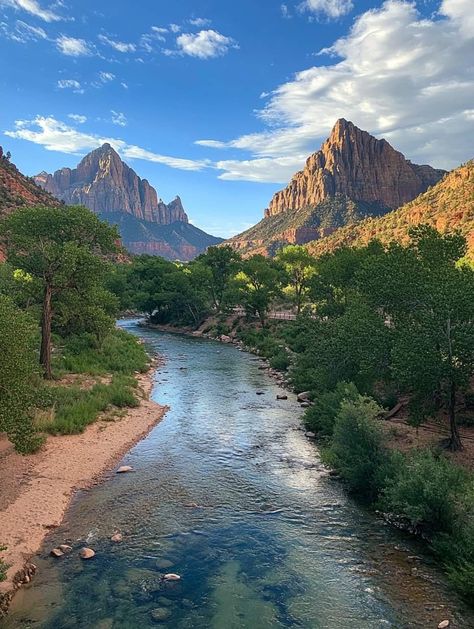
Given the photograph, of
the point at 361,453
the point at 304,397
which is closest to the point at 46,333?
the point at 304,397

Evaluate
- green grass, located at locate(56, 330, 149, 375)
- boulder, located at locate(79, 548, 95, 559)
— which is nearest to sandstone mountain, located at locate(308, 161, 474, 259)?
green grass, located at locate(56, 330, 149, 375)

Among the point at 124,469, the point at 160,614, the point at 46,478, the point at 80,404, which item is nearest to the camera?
the point at 160,614

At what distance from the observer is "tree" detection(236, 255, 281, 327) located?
6775 centimetres

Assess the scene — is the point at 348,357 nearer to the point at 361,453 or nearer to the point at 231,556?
the point at 361,453

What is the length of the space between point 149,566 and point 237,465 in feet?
25.6

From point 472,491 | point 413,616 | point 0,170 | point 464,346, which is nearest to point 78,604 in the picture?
point 413,616

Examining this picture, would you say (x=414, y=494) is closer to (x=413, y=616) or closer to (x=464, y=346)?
(x=413, y=616)

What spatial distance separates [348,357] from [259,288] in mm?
42887

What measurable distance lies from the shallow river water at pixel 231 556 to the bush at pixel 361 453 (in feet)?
2.47

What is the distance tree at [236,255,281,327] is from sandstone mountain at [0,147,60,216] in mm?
44795

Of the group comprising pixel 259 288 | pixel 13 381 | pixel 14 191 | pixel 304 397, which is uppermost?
pixel 14 191

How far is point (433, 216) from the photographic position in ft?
323

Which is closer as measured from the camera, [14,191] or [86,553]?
[86,553]

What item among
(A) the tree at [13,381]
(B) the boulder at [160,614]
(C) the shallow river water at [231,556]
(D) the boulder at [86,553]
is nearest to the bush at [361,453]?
(C) the shallow river water at [231,556]
